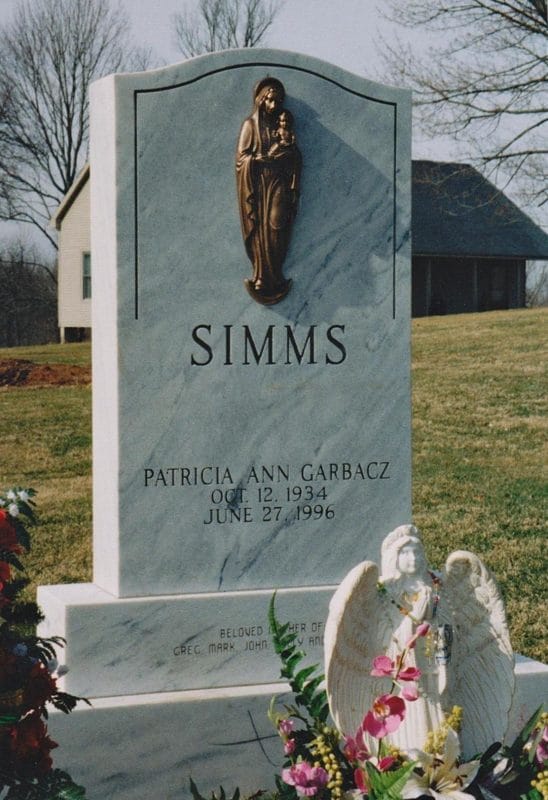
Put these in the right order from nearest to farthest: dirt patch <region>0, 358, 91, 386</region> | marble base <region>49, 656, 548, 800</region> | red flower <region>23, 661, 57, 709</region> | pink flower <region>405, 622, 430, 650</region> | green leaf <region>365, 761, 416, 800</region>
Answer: green leaf <region>365, 761, 416, 800</region>, red flower <region>23, 661, 57, 709</region>, pink flower <region>405, 622, 430, 650</region>, marble base <region>49, 656, 548, 800</region>, dirt patch <region>0, 358, 91, 386</region>

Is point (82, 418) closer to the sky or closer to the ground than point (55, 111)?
closer to the ground

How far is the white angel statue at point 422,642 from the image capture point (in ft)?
15.2

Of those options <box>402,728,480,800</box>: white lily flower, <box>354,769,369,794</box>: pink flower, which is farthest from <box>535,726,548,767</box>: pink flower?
<box>354,769,369,794</box>: pink flower

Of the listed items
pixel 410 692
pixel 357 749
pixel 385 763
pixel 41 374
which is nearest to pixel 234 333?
pixel 410 692

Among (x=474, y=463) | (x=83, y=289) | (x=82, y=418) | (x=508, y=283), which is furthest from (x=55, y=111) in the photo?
(x=474, y=463)

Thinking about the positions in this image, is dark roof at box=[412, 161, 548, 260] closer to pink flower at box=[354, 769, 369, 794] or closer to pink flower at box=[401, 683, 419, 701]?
pink flower at box=[401, 683, 419, 701]

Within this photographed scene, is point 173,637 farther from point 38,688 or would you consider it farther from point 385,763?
point 385,763

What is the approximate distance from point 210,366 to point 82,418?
9938 mm

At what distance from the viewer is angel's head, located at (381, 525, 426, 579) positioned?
4637 millimetres

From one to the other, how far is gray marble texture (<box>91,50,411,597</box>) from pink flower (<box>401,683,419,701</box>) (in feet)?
3.83

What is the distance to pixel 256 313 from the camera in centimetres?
558

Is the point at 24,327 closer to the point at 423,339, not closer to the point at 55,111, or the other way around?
the point at 55,111

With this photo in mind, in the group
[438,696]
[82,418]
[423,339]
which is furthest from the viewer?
[423,339]

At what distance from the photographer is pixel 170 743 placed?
5.25 m
